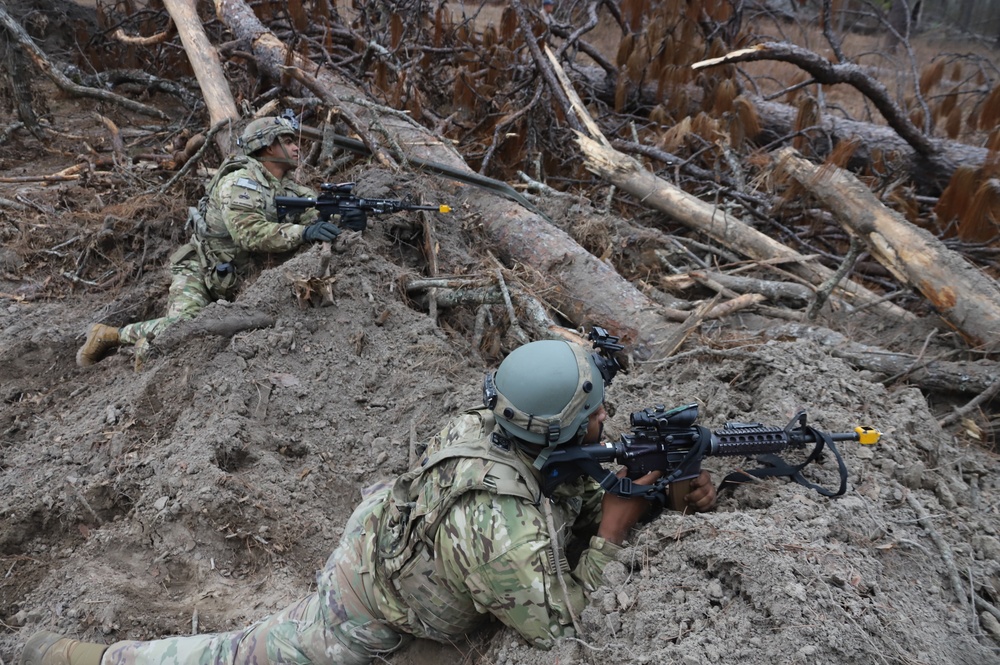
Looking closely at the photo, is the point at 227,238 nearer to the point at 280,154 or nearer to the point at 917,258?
the point at 280,154

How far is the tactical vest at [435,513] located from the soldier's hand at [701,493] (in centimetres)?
53

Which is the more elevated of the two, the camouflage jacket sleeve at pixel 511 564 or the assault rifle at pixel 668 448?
the assault rifle at pixel 668 448

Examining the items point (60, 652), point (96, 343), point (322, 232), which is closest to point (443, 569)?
point (60, 652)

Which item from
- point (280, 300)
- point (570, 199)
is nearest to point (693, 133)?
point (570, 199)

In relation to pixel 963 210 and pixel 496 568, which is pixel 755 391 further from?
pixel 963 210

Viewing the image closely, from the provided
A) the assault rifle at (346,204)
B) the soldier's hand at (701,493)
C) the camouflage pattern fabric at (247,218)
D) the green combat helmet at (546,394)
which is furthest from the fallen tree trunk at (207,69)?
the soldier's hand at (701,493)

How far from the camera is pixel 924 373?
3.14 metres

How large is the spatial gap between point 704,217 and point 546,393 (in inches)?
139

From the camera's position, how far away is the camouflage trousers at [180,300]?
4.51 metres

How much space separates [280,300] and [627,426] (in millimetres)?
2438

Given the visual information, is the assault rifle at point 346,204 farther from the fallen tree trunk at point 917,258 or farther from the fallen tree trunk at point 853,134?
the fallen tree trunk at point 853,134

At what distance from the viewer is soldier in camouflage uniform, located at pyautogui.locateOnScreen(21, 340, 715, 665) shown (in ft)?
6.53

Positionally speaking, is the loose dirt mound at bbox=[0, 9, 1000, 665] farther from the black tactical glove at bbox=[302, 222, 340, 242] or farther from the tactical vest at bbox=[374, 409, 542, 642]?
the tactical vest at bbox=[374, 409, 542, 642]

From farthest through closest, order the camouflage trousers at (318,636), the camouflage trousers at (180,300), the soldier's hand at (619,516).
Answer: the camouflage trousers at (180,300)
the camouflage trousers at (318,636)
the soldier's hand at (619,516)
